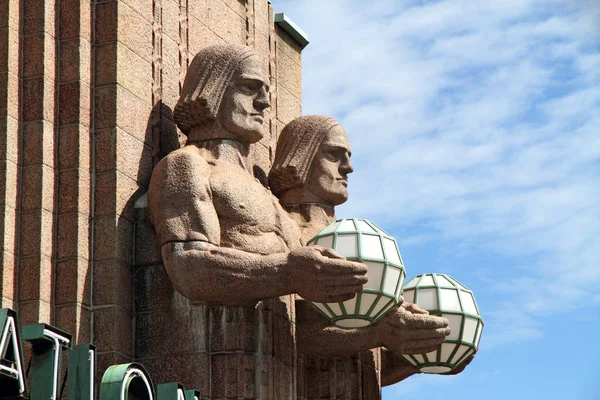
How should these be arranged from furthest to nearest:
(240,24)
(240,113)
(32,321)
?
(240,24), (240,113), (32,321)

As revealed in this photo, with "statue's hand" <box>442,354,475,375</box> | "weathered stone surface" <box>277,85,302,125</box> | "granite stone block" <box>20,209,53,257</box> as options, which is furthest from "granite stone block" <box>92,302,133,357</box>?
"weathered stone surface" <box>277,85,302,125</box>

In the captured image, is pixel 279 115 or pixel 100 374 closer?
pixel 100 374

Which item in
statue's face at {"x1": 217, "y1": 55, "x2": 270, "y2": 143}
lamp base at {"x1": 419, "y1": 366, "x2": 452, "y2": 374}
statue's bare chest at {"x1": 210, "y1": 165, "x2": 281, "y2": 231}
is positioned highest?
statue's face at {"x1": 217, "y1": 55, "x2": 270, "y2": 143}

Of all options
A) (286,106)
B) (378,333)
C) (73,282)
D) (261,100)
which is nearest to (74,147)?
(73,282)

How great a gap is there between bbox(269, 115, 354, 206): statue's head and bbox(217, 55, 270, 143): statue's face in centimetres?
95

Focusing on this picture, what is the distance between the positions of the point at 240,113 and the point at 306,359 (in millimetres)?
2647

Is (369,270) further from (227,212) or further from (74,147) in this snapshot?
(74,147)

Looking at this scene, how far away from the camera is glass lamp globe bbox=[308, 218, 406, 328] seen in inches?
629

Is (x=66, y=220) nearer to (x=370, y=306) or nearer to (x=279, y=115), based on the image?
(x=370, y=306)

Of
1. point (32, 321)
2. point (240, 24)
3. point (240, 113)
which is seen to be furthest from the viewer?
point (240, 24)

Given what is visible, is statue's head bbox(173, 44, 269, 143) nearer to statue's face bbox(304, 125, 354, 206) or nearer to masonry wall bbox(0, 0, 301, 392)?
masonry wall bbox(0, 0, 301, 392)

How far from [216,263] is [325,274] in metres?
Result: 1.01

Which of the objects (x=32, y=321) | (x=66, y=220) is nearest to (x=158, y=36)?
(x=66, y=220)

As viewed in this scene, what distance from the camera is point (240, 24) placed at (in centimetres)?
1941
